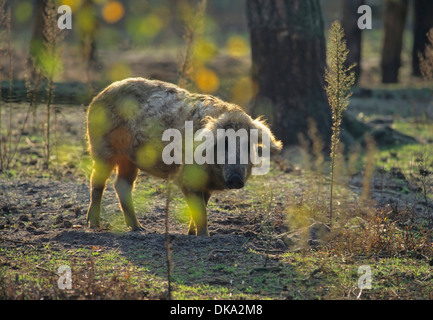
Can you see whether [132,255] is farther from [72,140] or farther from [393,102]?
[393,102]

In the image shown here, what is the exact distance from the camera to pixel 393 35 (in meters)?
20.5

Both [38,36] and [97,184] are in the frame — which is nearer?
[97,184]

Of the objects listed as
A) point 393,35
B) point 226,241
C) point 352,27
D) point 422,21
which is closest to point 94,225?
point 226,241

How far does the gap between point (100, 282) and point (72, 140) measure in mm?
7398

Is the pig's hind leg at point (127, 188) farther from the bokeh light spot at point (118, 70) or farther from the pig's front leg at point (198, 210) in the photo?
the bokeh light spot at point (118, 70)

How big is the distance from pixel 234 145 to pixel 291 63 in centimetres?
534

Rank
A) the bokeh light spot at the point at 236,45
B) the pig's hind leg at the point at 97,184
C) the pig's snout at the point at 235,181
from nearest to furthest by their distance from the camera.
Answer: the pig's snout at the point at 235,181, the pig's hind leg at the point at 97,184, the bokeh light spot at the point at 236,45

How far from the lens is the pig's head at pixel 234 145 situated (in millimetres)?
6477

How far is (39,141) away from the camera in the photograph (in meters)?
11.8

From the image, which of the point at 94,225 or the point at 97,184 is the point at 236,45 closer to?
the point at 97,184

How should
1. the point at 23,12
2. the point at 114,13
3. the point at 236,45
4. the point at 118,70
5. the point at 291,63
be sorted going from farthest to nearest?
the point at 114,13 < the point at 23,12 < the point at 236,45 < the point at 118,70 < the point at 291,63

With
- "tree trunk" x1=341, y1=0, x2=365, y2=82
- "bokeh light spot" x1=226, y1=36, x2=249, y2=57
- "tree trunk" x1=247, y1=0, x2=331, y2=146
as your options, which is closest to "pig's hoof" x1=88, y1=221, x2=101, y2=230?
"tree trunk" x1=247, y1=0, x2=331, y2=146

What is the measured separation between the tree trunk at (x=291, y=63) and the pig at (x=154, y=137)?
14.5 feet

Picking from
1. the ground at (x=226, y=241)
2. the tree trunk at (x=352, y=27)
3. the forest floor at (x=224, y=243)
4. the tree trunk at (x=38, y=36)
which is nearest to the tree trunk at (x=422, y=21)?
the tree trunk at (x=352, y=27)
